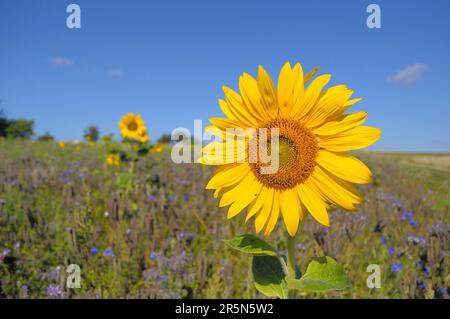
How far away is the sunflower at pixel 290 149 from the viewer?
54.9 inches

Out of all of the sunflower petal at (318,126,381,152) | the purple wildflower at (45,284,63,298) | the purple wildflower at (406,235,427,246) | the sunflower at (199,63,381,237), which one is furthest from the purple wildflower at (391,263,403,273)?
the purple wildflower at (45,284,63,298)

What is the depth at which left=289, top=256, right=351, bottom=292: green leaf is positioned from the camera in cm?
138

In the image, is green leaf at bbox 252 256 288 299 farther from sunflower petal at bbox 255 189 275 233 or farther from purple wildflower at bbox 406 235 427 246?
purple wildflower at bbox 406 235 427 246

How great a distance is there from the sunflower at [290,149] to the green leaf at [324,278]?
231mm

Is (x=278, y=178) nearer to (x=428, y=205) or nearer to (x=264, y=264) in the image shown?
(x=264, y=264)

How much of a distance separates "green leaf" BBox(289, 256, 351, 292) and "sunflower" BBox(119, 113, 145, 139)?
561 cm

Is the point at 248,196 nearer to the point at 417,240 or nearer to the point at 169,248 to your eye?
the point at 169,248

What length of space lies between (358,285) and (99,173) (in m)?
4.99

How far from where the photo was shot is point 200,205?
4.28 metres

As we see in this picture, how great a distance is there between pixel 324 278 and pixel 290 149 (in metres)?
0.59

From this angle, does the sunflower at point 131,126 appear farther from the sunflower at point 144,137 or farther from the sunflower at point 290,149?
the sunflower at point 290,149

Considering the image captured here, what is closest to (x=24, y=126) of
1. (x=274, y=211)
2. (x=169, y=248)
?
(x=169, y=248)

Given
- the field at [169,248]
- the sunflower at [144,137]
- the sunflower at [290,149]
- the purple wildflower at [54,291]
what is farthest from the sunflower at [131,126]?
the sunflower at [290,149]
